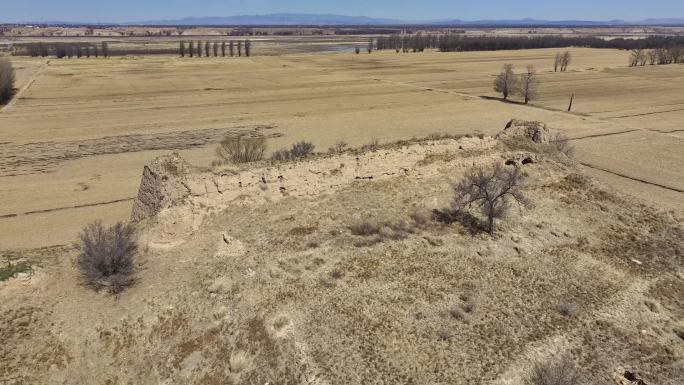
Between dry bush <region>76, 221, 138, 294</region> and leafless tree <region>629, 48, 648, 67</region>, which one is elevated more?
leafless tree <region>629, 48, 648, 67</region>

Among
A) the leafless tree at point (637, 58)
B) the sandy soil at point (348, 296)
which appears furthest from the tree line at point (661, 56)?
the sandy soil at point (348, 296)

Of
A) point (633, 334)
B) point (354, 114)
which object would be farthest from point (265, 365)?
point (354, 114)

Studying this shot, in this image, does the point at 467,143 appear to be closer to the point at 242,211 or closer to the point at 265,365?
the point at 242,211

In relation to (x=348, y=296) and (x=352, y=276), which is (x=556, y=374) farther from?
(x=352, y=276)

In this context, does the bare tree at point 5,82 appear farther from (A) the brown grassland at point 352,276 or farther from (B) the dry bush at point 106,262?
(B) the dry bush at point 106,262

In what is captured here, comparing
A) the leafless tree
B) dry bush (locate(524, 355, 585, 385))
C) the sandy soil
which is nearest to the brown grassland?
the sandy soil

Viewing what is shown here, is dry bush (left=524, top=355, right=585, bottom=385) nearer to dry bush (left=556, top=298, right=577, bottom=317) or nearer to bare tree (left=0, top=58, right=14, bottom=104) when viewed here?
dry bush (left=556, top=298, right=577, bottom=317)
